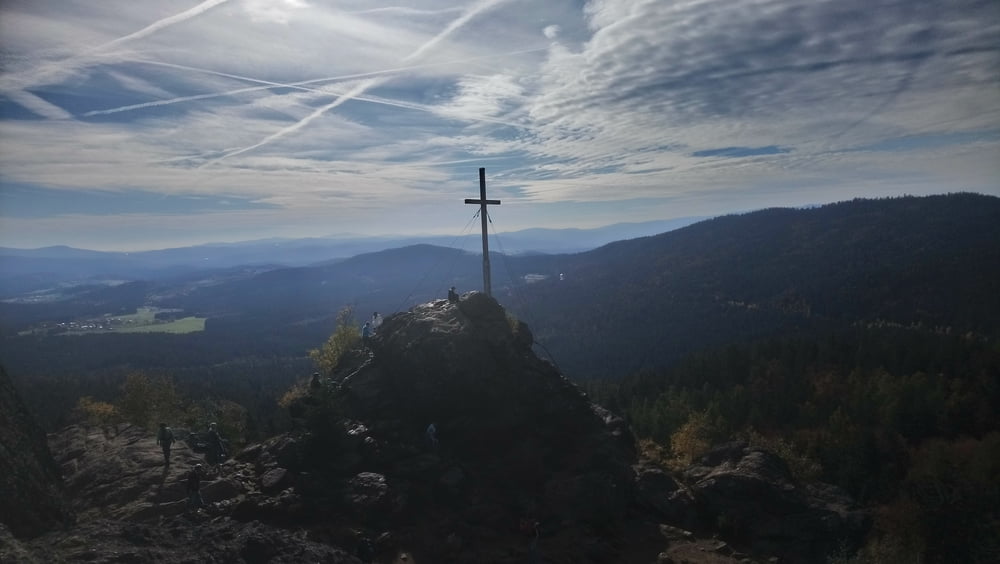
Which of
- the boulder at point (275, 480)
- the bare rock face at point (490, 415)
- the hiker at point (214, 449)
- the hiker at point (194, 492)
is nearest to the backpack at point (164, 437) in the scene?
the hiker at point (214, 449)

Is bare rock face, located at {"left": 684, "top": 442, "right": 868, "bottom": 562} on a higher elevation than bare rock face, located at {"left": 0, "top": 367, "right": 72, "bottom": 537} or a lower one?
lower

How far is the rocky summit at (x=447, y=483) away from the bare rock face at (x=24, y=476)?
10.0 inches

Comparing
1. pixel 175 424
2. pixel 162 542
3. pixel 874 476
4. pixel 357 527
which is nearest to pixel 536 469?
pixel 357 527

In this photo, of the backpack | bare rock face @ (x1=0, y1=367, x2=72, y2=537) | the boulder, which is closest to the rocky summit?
the boulder

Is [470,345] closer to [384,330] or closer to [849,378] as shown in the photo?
[384,330]

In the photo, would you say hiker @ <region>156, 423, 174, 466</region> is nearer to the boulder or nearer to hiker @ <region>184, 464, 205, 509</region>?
hiker @ <region>184, 464, 205, 509</region>

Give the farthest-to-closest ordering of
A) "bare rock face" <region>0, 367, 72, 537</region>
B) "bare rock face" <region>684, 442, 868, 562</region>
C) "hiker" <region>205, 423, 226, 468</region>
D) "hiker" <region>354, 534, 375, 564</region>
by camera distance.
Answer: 1. "hiker" <region>205, 423, 226, 468</region>
2. "bare rock face" <region>684, 442, 868, 562</region>
3. "hiker" <region>354, 534, 375, 564</region>
4. "bare rock face" <region>0, 367, 72, 537</region>

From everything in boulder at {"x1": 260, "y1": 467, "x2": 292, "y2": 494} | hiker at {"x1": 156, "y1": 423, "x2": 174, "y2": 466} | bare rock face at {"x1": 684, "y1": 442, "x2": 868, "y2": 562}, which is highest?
hiker at {"x1": 156, "y1": 423, "x2": 174, "y2": 466}

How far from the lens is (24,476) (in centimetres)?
1889

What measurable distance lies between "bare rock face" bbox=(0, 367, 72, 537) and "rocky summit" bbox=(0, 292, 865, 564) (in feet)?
0.83

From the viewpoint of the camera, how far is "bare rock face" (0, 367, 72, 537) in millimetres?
17453

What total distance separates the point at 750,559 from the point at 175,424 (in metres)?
49.5

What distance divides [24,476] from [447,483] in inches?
686

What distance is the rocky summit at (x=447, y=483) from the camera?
2267cm
